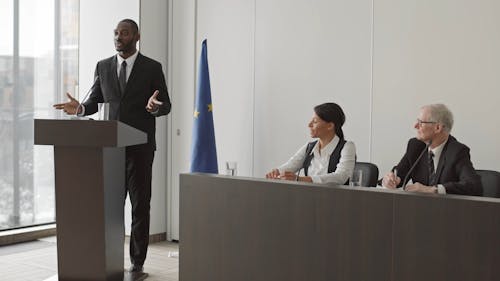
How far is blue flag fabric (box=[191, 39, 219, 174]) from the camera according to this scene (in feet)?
18.3

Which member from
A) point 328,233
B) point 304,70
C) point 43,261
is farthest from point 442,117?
point 43,261

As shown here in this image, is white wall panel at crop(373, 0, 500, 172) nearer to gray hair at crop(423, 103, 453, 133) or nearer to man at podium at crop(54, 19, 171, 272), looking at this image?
gray hair at crop(423, 103, 453, 133)

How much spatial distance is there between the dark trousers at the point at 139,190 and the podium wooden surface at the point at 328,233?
3.66 ft

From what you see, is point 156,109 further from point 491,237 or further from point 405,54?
point 491,237

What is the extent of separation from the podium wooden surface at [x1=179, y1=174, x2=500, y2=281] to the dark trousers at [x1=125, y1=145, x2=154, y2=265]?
1.12m

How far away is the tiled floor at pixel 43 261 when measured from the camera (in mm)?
4840

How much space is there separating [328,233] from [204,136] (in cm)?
281

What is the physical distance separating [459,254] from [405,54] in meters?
2.69

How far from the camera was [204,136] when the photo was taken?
558cm

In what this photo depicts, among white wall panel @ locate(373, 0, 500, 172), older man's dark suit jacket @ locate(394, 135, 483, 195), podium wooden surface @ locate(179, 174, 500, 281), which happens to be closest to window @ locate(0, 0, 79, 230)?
podium wooden surface @ locate(179, 174, 500, 281)

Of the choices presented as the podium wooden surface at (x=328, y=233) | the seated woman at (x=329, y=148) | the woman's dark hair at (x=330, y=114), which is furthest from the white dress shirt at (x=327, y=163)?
the podium wooden surface at (x=328, y=233)

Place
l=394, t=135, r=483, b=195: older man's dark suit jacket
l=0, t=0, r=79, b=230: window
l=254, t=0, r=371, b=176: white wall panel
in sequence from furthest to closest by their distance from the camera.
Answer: l=0, t=0, r=79, b=230: window
l=254, t=0, r=371, b=176: white wall panel
l=394, t=135, r=483, b=195: older man's dark suit jacket

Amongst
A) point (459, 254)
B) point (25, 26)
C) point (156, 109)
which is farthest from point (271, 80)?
point (459, 254)

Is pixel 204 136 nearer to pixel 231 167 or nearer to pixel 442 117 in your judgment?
pixel 231 167
